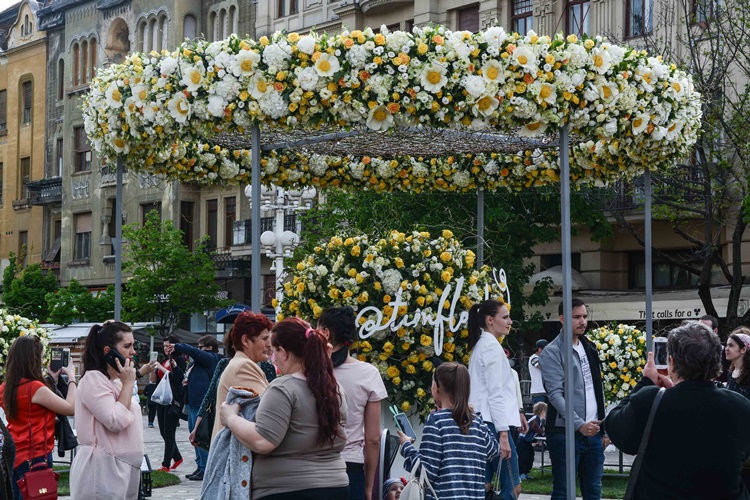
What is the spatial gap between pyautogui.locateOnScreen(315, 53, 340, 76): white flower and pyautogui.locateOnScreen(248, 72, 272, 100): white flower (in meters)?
0.36

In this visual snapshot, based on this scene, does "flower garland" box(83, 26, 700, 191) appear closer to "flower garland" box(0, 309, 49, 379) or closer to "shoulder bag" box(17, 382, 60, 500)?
"shoulder bag" box(17, 382, 60, 500)

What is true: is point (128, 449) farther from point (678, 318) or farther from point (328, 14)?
point (328, 14)

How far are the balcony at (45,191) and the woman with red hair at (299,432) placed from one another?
45.7 metres

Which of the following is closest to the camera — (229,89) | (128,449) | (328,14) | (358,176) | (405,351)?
(128,449)

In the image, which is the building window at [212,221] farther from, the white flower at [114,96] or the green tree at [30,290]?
the white flower at [114,96]

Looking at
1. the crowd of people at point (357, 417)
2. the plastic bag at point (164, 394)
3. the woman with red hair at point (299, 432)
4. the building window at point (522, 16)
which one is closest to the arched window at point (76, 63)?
the building window at point (522, 16)

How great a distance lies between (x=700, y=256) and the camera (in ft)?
84.2

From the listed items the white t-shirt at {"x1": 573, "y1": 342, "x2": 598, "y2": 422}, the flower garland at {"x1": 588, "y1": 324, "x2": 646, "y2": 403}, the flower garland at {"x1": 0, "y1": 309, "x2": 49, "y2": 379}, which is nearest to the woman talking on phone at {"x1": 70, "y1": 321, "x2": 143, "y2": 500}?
the white t-shirt at {"x1": 573, "y1": 342, "x2": 598, "y2": 422}

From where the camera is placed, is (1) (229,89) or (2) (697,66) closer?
(1) (229,89)

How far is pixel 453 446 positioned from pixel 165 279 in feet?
109

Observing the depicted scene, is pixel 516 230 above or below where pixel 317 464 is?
above

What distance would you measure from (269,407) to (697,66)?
1746 centimetres

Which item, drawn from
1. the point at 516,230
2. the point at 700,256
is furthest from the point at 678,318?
the point at 516,230

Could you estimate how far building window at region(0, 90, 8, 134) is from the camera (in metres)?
54.8
